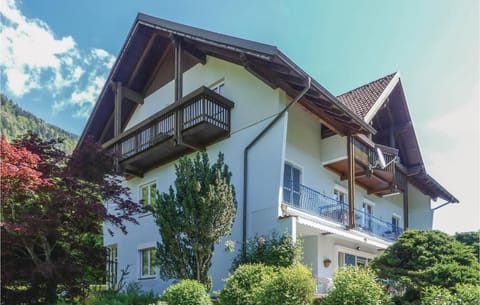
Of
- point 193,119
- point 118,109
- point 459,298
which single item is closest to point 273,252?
point 193,119

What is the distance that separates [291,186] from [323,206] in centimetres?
248

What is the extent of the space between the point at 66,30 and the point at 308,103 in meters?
13.7

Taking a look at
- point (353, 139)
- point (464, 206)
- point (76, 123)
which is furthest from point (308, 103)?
point (76, 123)

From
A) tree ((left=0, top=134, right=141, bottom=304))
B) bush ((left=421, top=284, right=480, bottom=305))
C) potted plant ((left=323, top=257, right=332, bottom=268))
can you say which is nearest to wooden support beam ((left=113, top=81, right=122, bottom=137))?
tree ((left=0, top=134, right=141, bottom=304))

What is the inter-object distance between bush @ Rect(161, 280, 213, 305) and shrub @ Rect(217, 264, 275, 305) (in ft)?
2.00

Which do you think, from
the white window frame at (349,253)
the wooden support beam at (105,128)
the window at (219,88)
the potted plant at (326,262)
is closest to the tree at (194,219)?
the window at (219,88)

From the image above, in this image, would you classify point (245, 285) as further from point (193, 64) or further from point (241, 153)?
point (193, 64)

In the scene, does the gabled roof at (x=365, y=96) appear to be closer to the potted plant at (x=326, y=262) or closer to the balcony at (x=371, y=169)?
the balcony at (x=371, y=169)

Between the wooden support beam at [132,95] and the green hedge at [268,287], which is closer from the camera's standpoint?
the green hedge at [268,287]

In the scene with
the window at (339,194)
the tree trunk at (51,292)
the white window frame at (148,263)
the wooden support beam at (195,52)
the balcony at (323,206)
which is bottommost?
the tree trunk at (51,292)

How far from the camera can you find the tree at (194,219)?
1388cm

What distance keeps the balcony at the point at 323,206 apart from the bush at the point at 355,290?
5.39 metres

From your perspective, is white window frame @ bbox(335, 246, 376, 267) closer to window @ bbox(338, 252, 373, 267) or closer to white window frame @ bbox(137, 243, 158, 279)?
window @ bbox(338, 252, 373, 267)

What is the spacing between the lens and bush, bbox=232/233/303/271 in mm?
14961
